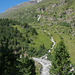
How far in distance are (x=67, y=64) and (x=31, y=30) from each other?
409 feet

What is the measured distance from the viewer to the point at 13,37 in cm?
12950

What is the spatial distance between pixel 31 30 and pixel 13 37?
34638mm

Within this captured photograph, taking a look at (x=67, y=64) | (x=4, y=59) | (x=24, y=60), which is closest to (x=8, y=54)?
(x=4, y=59)

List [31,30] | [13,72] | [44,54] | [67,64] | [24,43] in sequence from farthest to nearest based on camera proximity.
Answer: [31,30]
[24,43]
[44,54]
[67,64]
[13,72]

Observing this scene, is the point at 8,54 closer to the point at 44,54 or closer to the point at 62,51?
the point at 62,51

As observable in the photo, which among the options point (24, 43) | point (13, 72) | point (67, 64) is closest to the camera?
point (13, 72)

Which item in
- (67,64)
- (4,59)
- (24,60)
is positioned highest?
(4,59)

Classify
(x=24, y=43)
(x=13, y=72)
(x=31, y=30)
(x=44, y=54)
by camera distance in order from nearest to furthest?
1. (x=13, y=72)
2. (x=44, y=54)
3. (x=24, y=43)
4. (x=31, y=30)

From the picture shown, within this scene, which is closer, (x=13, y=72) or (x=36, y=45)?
(x=13, y=72)

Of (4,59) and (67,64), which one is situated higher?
(4,59)

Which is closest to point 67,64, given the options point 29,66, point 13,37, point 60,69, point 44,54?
point 60,69

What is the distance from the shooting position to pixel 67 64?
34.3 m

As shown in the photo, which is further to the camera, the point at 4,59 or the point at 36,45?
the point at 36,45

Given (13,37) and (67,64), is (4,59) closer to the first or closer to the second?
(67,64)
